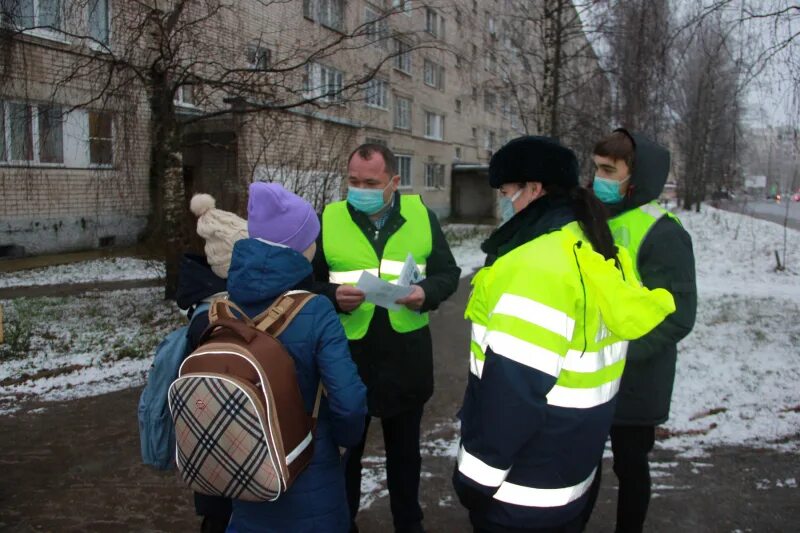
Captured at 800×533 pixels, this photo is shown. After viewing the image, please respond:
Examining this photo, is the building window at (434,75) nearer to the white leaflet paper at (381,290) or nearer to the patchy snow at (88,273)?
the patchy snow at (88,273)

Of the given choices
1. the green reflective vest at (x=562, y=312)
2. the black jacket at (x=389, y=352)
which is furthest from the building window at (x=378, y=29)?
the green reflective vest at (x=562, y=312)

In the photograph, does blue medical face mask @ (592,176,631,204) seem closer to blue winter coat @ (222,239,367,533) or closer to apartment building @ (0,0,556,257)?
blue winter coat @ (222,239,367,533)

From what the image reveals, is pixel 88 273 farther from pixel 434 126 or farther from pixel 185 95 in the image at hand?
pixel 434 126

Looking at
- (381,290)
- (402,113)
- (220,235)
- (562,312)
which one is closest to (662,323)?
(562,312)

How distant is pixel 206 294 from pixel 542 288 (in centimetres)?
138

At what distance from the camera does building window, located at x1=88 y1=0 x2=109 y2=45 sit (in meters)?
6.68

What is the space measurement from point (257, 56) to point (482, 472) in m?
7.31

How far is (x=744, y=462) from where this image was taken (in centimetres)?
385

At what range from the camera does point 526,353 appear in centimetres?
161

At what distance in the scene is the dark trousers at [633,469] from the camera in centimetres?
258

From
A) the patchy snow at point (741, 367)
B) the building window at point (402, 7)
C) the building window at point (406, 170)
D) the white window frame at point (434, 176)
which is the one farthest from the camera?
the white window frame at point (434, 176)

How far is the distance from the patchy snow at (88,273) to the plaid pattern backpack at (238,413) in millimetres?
9099

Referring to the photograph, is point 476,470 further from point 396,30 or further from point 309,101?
point 396,30

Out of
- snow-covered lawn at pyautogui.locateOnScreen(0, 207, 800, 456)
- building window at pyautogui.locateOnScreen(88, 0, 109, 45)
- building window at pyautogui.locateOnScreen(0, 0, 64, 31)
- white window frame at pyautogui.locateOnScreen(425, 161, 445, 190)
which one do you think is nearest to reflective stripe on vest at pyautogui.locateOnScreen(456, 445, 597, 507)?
snow-covered lawn at pyautogui.locateOnScreen(0, 207, 800, 456)
